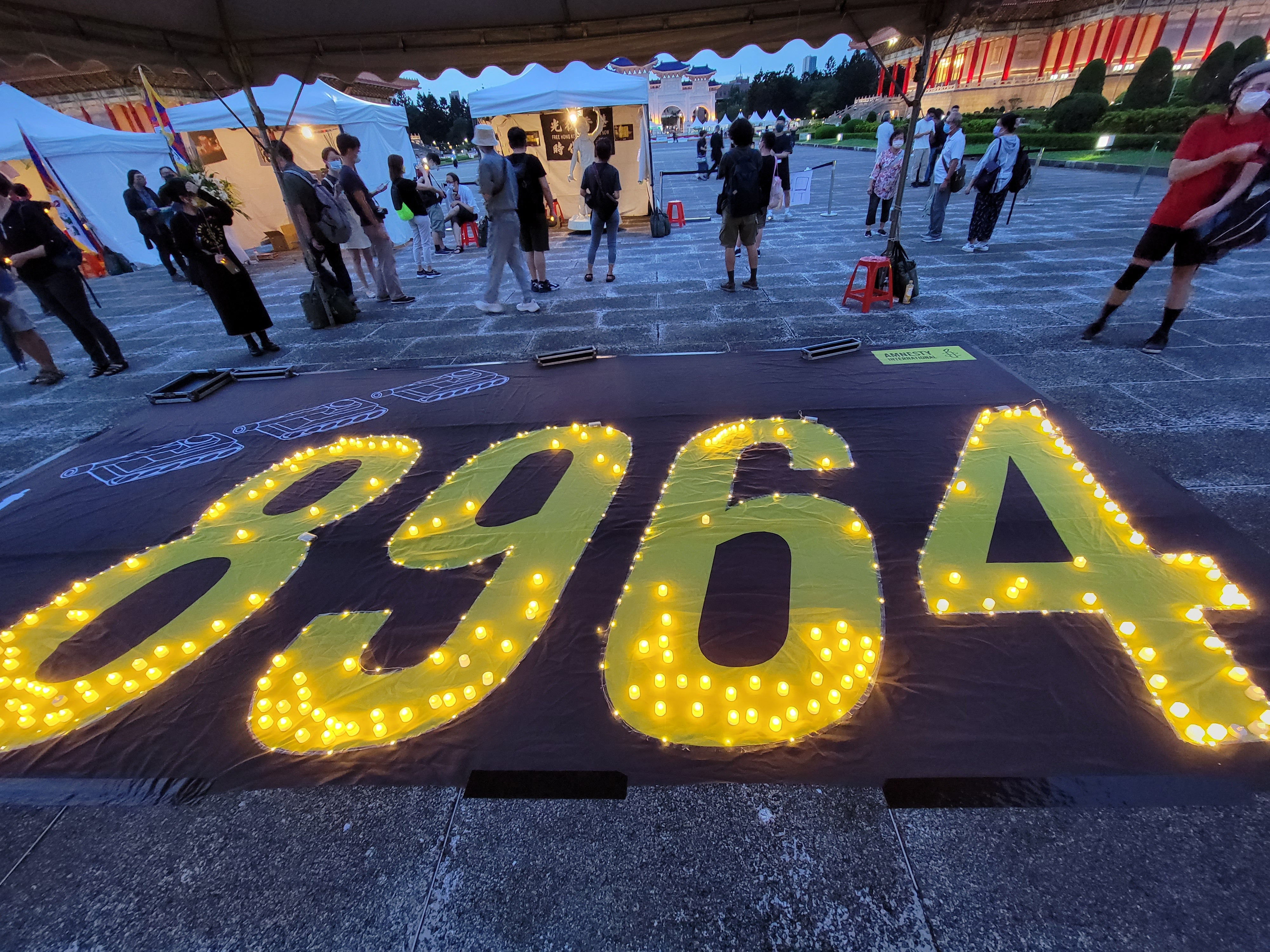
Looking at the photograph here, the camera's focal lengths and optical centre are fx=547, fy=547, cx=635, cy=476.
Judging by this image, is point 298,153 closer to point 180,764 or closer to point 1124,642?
point 180,764

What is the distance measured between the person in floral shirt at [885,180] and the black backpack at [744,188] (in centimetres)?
357

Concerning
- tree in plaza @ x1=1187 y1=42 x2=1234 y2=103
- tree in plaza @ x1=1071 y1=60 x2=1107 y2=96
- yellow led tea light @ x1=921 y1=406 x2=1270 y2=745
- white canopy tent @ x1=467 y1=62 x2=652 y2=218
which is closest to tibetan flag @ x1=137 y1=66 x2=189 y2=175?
white canopy tent @ x1=467 y1=62 x2=652 y2=218

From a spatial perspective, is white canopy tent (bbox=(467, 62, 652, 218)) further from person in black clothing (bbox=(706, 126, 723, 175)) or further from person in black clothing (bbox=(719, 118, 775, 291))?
person in black clothing (bbox=(706, 126, 723, 175))

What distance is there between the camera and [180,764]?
1.97m

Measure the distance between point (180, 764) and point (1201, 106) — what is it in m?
31.8

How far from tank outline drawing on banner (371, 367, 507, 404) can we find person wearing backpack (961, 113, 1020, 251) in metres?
7.27

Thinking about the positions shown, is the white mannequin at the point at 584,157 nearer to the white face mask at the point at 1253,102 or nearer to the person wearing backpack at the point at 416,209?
the person wearing backpack at the point at 416,209

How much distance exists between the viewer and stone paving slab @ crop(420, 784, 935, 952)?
1.48 metres

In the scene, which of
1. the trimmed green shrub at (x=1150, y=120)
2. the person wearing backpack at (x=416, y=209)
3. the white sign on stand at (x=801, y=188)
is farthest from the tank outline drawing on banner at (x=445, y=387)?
the trimmed green shrub at (x=1150, y=120)

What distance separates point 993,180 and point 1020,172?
594 millimetres

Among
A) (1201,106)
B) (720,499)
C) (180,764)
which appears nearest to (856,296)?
(720,499)

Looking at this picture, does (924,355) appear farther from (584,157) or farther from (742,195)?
(584,157)

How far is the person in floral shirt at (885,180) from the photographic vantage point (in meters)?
8.91

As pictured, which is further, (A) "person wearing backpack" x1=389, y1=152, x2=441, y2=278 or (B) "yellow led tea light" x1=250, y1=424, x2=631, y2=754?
(A) "person wearing backpack" x1=389, y1=152, x2=441, y2=278
